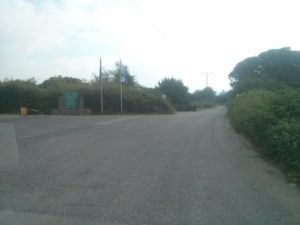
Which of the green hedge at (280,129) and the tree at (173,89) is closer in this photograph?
the green hedge at (280,129)

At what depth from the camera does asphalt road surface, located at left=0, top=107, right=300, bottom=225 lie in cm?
576

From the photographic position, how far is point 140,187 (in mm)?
7516

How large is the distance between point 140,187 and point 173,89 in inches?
2643

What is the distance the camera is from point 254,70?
234 ft

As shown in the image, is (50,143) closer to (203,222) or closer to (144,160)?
(144,160)

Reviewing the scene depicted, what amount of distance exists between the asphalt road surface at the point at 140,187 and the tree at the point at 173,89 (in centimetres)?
6130

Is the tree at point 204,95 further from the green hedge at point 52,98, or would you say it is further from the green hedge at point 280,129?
the green hedge at point 280,129

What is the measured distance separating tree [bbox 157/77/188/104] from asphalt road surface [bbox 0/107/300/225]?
61304 millimetres

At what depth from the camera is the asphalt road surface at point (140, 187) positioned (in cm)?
576

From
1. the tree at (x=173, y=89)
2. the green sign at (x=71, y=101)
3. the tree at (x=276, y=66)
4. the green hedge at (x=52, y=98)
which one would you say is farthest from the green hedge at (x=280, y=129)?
the tree at (x=173, y=89)

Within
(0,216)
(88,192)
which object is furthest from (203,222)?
(0,216)

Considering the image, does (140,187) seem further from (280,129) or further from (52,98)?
(52,98)

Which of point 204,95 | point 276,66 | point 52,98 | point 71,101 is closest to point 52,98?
point 52,98

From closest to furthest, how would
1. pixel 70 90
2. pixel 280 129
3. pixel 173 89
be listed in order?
pixel 280 129 → pixel 70 90 → pixel 173 89
